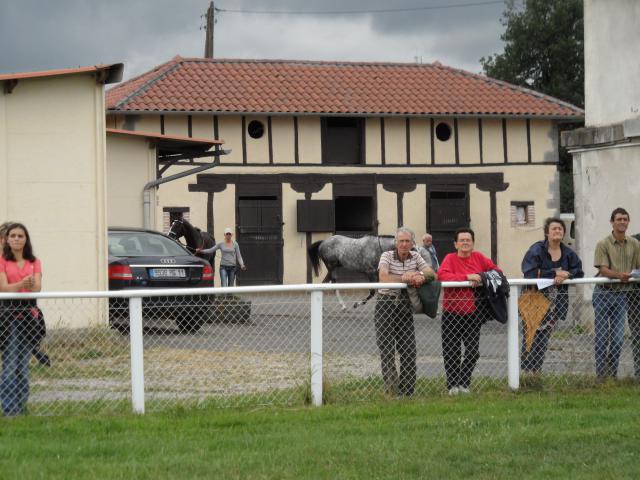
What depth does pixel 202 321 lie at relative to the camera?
29.8ft

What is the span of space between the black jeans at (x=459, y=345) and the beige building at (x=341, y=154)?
69.2ft

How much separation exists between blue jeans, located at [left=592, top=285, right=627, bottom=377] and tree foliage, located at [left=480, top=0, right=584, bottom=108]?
143 ft

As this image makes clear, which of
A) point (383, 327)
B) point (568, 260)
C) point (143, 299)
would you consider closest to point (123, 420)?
point (143, 299)

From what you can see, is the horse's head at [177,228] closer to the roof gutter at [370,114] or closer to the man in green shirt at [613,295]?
the roof gutter at [370,114]

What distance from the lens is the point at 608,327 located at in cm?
1050

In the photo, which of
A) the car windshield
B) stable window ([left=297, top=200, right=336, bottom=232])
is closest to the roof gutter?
stable window ([left=297, top=200, right=336, bottom=232])

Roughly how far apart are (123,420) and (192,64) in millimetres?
26587

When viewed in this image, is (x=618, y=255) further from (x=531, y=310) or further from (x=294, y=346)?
(x=294, y=346)

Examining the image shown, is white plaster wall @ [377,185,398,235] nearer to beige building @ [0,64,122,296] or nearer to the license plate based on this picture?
the license plate

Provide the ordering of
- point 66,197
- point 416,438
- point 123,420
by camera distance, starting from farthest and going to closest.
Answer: point 66,197, point 123,420, point 416,438

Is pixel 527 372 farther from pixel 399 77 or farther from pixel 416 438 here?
pixel 399 77

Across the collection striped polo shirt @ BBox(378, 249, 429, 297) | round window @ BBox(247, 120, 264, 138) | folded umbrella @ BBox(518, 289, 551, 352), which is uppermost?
round window @ BBox(247, 120, 264, 138)

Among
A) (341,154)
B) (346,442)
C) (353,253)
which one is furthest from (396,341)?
(341,154)

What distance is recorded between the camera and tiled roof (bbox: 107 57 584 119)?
31328 mm
